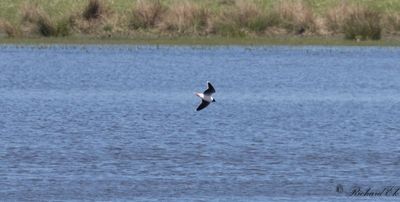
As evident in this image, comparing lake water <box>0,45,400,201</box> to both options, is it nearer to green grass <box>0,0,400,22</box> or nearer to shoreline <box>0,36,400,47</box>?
shoreline <box>0,36,400,47</box>

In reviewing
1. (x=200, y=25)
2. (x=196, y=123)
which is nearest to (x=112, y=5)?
(x=200, y=25)

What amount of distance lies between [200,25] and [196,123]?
20.6 metres

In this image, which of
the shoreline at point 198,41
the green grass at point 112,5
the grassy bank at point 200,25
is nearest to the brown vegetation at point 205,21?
the grassy bank at point 200,25

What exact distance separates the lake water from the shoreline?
46cm

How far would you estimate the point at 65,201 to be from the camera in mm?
20141

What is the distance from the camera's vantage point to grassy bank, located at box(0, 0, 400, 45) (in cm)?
4959

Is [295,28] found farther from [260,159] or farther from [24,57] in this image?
[260,159]

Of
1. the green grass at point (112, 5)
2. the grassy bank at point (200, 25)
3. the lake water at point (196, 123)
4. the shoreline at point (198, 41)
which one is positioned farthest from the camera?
the green grass at point (112, 5)

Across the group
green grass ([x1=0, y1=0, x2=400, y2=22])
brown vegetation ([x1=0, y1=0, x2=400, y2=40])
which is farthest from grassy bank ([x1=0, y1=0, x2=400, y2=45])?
Answer: green grass ([x1=0, y1=0, x2=400, y2=22])

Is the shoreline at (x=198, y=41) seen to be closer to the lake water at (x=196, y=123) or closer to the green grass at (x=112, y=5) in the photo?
the lake water at (x=196, y=123)

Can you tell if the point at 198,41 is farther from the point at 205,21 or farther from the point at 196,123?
the point at 196,123

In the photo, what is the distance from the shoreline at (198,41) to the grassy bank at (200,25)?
31 millimetres

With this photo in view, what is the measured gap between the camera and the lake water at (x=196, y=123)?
2167 cm

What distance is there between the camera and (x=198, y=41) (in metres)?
49.8
